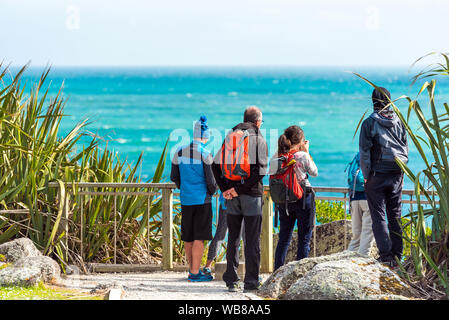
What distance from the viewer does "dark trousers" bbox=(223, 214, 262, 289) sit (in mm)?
6422

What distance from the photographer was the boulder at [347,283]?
5.42 metres

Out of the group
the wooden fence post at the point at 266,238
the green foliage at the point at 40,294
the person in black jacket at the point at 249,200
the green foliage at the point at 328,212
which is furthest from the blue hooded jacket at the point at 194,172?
the green foliage at the point at 328,212

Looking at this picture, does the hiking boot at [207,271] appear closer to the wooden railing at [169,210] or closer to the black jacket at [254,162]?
the wooden railing at [169,210]

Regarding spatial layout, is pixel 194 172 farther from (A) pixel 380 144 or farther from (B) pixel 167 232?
(A) pixel 380 144

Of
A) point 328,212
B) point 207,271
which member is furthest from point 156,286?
point 328,212

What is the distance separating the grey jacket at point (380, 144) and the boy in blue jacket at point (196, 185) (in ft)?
4.93

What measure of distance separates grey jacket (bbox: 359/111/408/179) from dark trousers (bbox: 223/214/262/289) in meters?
1.15

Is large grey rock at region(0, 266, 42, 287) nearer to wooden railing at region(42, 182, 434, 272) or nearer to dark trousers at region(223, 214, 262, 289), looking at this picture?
wooden railing at region(42, 182, 434, 272)

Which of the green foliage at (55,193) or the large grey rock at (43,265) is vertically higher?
the green foliage at (55,193)

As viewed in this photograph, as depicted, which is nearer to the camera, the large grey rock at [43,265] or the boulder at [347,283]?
the boulder at [347,283]

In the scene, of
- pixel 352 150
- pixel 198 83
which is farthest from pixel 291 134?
pixel 198 83

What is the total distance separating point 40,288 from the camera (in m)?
6.23

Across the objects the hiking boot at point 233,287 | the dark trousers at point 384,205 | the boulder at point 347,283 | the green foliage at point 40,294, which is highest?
the dark trousers at point 384,205

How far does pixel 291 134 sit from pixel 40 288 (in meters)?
2.71
